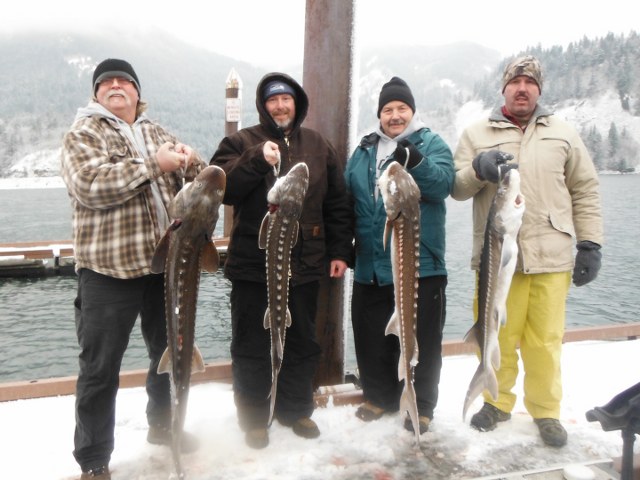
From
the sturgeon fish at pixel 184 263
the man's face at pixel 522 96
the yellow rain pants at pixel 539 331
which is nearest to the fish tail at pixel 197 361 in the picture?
the sturgeon fish at pixel 184 263

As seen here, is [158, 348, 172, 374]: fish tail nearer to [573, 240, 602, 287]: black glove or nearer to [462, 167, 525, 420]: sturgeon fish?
[462, 167, 525, 420]: sturgeon fish

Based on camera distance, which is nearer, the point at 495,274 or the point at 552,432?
the point at 495,274

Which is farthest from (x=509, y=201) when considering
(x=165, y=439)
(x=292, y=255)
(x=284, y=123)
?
(x=165, y=439)

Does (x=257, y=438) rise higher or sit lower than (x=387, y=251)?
lower

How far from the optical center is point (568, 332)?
614 cm

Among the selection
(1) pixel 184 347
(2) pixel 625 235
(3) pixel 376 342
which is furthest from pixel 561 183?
(2) pixel 625 235

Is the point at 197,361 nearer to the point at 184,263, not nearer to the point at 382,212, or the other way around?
the point at 184,263

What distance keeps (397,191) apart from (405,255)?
1.41ft

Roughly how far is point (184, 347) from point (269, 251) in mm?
735

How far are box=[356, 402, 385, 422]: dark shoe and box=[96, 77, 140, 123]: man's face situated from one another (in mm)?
2758

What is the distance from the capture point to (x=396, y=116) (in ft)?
12.5

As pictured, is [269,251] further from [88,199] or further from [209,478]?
[209,478]

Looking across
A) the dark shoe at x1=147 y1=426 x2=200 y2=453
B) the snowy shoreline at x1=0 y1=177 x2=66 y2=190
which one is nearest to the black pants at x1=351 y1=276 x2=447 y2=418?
the dark shoe at x1=147 y1=426 x2=200 y2=453

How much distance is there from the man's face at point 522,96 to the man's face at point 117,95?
2.65m
